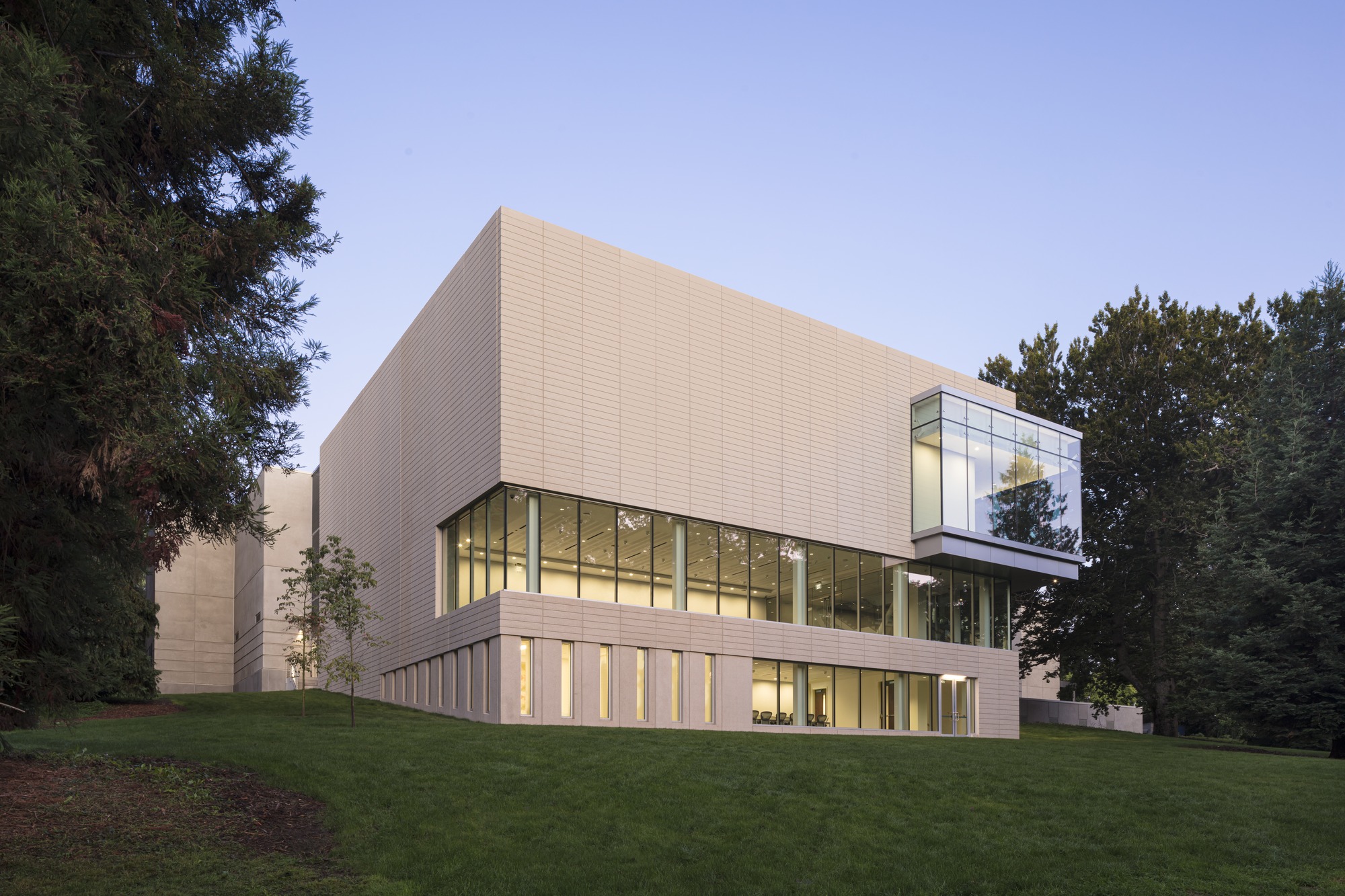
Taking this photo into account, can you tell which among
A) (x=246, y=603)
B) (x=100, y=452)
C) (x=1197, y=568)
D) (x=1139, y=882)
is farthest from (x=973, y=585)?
(x=246, y=603)

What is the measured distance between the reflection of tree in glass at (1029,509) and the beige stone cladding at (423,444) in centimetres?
1841

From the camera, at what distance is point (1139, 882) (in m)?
11.7

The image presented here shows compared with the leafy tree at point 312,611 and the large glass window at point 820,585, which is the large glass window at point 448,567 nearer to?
the leafy tree at point 312,611

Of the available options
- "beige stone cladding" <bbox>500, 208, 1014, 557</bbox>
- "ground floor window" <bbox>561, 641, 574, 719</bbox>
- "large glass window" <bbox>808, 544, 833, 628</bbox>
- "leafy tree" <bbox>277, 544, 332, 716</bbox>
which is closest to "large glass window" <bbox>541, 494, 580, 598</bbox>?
"beige stone cladding" <bbox>500, 208, 1014, 557</bbox>

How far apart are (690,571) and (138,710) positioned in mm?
16295

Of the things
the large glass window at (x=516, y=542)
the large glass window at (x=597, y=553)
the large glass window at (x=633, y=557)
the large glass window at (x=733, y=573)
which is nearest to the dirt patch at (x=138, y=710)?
the large glass window at (x=516, y=542)

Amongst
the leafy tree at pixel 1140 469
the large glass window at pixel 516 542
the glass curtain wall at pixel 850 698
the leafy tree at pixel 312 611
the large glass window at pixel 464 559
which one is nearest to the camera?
the leafy tree at pixel 312 611

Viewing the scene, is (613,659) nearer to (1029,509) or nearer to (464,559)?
(464,559)

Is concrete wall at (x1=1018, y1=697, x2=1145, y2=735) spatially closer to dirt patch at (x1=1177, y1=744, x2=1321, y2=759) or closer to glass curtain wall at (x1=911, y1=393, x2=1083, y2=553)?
glass curtain wall at (x1=911, y1=393, x2=1083, y2=553)

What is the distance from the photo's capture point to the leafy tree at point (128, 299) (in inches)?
305

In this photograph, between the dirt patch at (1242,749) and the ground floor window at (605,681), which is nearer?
the ground floor window at (605,681)

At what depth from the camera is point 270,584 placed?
55.0m

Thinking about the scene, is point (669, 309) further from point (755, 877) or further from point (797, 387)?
point (755, 877)

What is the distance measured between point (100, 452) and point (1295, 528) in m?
29.1
